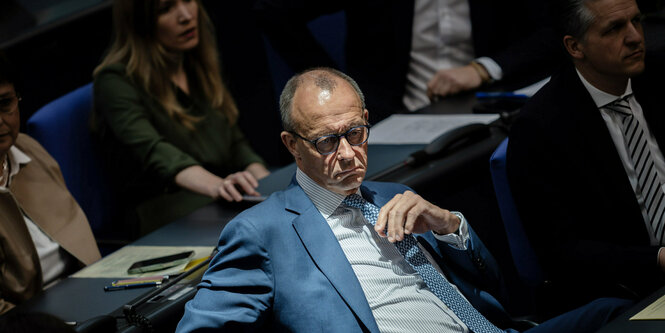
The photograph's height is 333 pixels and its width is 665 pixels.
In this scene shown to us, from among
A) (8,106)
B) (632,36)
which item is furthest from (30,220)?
(632,36)

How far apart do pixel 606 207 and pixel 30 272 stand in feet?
5.11

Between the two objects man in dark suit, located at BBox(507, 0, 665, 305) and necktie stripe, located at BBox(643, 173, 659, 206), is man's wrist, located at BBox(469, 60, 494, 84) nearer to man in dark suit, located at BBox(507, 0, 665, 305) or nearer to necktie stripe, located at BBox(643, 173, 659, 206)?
man in dark suit, located at BBox(507, 0, 665, 305)

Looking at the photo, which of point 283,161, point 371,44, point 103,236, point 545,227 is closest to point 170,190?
point 103,236

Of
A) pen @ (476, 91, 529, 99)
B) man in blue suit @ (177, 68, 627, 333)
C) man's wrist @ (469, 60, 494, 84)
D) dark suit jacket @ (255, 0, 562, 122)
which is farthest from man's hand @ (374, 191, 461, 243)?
man's wrist @ (469, 60, 494, 84)

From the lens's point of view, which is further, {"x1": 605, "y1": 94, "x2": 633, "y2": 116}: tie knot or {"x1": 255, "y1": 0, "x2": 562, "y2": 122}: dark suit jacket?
{"x1": 255, "y1": 0, "x2": 562, "y2": 122}: dark suit jacket

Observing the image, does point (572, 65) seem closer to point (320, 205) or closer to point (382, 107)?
point (320, 205)

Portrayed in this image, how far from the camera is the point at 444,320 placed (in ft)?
5.20

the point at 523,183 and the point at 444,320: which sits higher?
the point at 523,183

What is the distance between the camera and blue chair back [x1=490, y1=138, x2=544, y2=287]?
188cm

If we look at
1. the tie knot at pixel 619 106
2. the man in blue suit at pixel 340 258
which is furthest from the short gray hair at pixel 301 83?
the tie knot at pixel 619 106

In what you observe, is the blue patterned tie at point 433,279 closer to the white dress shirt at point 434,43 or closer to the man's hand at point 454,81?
the man's hand at point 454,81

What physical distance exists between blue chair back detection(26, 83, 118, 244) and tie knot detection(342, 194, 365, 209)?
1.35m

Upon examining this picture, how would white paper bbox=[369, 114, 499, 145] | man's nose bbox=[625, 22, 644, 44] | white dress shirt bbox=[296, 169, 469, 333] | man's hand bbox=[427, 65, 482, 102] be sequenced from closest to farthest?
white dress shirt bbox=[296, 169, 469, 333] < man's nose bbox=[625, 22, 644, 44] < white paper bbox=[369, 114, 499, 145] < man's hand bbox=[427, 65, 482, 102]

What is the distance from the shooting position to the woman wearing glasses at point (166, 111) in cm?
272
